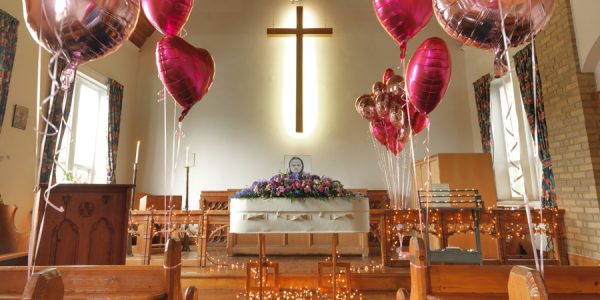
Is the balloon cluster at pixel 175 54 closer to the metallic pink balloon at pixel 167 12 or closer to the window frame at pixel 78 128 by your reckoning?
the metallic pink balloon at pixel 167 12

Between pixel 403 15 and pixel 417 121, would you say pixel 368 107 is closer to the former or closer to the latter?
pixel 417 121

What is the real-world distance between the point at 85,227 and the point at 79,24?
1879 millimetres

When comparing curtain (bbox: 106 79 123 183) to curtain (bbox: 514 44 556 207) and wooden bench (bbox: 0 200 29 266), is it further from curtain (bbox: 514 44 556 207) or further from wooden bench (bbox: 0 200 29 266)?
curtain (bbox: 514 44 556 207)

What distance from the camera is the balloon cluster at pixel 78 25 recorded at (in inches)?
43.4

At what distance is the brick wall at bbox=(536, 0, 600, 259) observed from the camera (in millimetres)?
3363

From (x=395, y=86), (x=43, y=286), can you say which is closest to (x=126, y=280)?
(x=43, y=286)

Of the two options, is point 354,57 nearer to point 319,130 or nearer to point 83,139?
point 319,130

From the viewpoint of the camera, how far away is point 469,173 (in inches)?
190

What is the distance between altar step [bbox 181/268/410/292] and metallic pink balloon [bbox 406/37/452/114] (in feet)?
6.92

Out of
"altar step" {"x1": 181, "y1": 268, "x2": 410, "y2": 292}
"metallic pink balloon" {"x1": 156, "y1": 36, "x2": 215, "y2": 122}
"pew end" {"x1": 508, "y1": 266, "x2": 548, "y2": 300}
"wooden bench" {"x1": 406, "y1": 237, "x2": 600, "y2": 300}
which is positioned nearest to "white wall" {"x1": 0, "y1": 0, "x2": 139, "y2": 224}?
"altar step" {"x1": 181, "y1": 268, "x2": 410, "y2": 292}

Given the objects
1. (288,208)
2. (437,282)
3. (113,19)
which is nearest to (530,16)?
(437,282)

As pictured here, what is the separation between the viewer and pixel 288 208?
2711 mm

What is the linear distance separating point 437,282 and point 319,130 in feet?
17.7

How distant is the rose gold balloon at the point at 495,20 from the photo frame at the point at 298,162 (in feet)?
16.2
